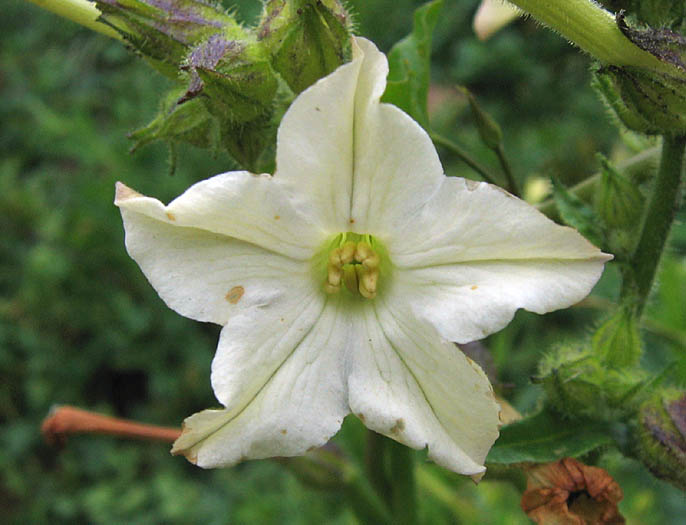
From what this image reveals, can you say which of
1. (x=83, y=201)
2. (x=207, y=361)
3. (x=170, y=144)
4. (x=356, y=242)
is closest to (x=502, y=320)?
(x=356, y=242)

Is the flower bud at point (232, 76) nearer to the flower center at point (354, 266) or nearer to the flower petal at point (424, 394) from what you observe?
the flower center at point (354, 266)

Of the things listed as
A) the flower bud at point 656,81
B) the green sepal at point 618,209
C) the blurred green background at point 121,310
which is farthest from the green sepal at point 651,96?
the blurred green background at point 121,310

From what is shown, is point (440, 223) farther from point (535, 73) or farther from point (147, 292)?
point (535, 73)

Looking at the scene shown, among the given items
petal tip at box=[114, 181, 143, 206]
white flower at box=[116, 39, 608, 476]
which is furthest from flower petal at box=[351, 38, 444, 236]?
petal tip at box=[114, 181, 143, 206]

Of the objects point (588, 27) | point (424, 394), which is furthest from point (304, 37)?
point (424, 394)

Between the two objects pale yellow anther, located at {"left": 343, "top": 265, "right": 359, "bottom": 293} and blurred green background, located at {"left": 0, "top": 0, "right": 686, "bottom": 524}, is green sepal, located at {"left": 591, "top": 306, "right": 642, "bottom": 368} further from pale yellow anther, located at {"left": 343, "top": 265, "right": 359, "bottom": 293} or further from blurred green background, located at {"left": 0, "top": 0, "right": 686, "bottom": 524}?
blurred green background, located at {"left": 0, "top": 0, "right": 686, "bottom": 524}

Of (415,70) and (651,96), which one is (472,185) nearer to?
(651,96)
